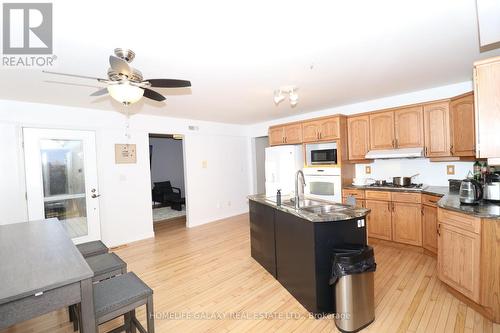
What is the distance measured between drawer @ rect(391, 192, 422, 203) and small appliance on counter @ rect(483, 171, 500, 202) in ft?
2.96

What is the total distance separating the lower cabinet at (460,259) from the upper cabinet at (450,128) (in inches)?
49.1

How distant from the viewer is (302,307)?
7.23 feet

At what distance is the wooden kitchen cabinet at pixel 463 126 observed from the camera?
280 cm

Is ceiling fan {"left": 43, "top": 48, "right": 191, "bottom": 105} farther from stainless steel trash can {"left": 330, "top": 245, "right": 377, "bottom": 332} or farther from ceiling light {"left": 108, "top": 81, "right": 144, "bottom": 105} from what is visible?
stainless steel trash can {"left": 330, "top": 245, "right": 377, "bottom": 332}

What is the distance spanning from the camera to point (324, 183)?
4.26 meters

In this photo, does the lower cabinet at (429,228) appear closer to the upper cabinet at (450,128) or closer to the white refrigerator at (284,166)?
the upper cabinet at (450,128)

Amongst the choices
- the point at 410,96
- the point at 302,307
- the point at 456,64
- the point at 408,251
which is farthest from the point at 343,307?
the point at 410,96

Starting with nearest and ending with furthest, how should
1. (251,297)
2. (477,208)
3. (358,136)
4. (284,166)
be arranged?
(477,208), (251,297), (358,136), (284,166)

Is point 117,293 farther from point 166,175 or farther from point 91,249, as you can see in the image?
point 166,175

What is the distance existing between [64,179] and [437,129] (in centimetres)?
582

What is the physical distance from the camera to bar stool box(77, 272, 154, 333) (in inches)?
54.9

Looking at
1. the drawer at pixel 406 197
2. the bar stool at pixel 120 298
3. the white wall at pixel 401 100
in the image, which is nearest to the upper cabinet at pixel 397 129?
the white wall at pixel 401 100

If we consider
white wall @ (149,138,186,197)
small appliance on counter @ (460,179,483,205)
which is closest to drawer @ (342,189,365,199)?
small appliance on counter @ (460,179,483,205)

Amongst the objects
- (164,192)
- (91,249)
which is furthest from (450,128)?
(164,192)
